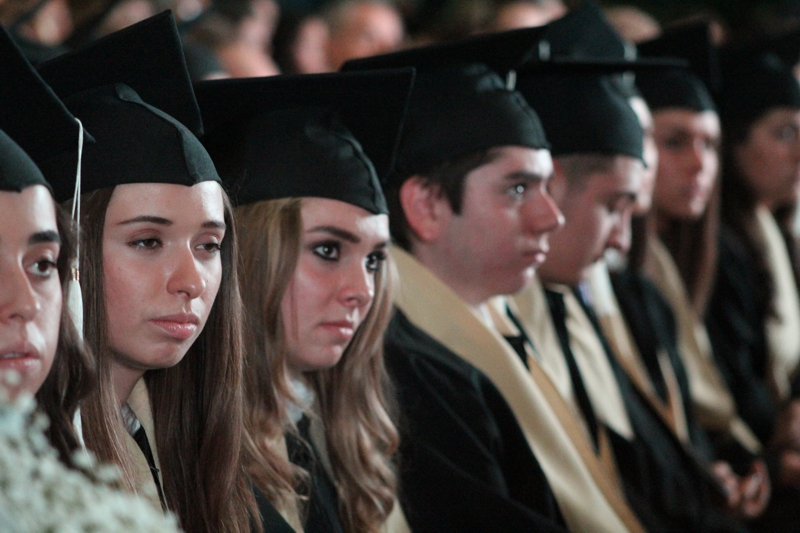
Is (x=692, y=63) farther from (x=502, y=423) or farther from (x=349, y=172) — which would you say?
(x=349, y=172)

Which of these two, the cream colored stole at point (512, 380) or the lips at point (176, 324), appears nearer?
the lips at point (176, 324)

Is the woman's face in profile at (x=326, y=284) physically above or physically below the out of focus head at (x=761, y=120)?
below

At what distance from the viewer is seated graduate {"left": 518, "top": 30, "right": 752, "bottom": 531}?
135 inches

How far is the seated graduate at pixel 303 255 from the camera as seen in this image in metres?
2.24

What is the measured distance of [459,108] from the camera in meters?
2.92

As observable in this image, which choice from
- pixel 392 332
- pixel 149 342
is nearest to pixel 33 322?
pixel 149 342

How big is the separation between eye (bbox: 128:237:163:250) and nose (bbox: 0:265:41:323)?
0.38m

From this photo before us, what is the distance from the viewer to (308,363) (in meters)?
2.29

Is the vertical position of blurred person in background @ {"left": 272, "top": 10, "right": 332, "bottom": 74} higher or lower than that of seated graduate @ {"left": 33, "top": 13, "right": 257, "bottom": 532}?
higher

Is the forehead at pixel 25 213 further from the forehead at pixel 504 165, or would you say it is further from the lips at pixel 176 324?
the forehead at pixel 504 165

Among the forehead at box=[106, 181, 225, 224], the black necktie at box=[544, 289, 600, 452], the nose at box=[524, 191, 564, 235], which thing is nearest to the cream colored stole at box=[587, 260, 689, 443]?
the black necktie at box=[544, 289, 600, 452]

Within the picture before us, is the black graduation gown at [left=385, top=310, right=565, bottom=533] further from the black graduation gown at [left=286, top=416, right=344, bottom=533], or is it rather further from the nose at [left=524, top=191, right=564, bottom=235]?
the nose at [left=524, top=191, right=564, bottom=235]

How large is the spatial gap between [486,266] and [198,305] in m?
1.30

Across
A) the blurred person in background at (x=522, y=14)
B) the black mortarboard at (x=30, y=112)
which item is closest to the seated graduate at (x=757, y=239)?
the blurred person in background at (x=522, y=14)
